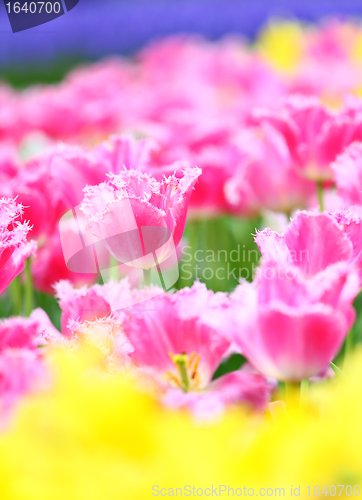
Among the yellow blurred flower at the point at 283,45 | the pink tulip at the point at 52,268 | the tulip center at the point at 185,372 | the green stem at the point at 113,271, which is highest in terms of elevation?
the tulip center at the point at 185,372

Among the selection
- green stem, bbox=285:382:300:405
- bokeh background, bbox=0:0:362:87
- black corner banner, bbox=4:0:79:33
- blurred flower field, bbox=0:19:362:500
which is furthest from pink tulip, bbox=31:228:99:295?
bokeh background, bbox=0:0:362:87

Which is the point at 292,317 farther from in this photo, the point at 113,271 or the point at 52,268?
the point at 52,268

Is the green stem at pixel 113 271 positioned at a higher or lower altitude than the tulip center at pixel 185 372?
lower

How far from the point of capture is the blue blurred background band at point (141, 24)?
Answer: 3338 mm

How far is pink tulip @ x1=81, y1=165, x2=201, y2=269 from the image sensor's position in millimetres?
358

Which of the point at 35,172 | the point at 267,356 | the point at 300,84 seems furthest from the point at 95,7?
the point at 267,356

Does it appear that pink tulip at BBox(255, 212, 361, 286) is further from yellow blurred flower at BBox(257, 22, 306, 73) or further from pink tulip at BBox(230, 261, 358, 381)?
yellow blurred flower at BBox(257, 22, 306, 73)

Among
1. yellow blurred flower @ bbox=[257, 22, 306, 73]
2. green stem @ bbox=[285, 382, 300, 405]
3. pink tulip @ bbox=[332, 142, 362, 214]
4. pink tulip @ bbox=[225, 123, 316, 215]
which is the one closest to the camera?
green stem @ bbox=[285, 382, 300, 405]

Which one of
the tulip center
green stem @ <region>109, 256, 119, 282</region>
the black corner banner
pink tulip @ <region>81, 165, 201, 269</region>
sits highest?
the black corner banner

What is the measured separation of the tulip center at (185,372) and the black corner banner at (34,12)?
350mm

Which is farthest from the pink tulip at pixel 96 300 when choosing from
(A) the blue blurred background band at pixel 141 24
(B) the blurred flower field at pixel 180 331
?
(A) the blue blurred background band at pixel 141 24

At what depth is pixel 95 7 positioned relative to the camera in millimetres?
4492

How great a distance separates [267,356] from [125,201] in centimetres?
13

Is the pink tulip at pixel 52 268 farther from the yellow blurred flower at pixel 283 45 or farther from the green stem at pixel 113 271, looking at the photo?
the yellow blurred flower at pixel 283 45
